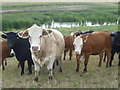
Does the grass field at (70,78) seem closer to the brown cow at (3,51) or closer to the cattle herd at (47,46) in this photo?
the cattle herd at (47,46)

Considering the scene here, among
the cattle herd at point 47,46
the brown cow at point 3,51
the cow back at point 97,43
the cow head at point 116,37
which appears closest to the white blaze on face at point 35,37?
the cattle herd at point 47,46

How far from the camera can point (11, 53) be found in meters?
8.83

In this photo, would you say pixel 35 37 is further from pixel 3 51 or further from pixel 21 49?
pixel 3 51

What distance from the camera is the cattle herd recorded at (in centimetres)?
690

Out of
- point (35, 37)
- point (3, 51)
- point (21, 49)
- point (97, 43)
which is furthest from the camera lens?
point (3, 51)

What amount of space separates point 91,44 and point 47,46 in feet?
6.69

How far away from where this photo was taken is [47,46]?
725 centimetres

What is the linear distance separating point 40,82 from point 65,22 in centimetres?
2740

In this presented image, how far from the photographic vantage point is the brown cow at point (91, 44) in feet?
27.3

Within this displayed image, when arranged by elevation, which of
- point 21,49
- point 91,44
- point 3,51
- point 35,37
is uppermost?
point 35,37

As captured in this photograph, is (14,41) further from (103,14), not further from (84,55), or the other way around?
(103,14)

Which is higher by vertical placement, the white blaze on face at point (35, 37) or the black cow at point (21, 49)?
the white blaze on face at point (35, 37)

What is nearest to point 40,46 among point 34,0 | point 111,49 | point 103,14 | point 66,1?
point 111,49

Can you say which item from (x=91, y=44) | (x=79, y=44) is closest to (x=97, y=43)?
(x=91, y=44)
